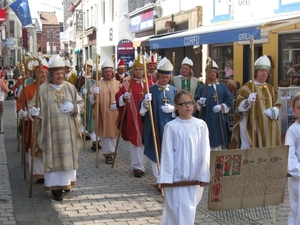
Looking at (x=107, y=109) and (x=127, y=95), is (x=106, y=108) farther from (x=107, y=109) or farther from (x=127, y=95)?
(x=127, y=95)

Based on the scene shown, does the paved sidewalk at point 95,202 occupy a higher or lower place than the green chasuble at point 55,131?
lower

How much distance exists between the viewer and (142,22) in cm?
2583

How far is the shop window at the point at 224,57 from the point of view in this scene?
15539 millimetres

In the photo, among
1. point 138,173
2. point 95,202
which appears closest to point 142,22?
point 138,173

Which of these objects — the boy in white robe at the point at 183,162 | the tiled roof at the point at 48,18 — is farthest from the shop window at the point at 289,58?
the tiled roof at the point at 48,18

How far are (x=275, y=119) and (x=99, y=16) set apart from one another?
2976 cm

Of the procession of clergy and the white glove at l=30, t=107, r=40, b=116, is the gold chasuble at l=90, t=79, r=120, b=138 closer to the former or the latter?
the procession of clergy

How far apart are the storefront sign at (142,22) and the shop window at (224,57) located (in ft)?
24.0

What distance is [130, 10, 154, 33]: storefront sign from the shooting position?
2406 centimetres

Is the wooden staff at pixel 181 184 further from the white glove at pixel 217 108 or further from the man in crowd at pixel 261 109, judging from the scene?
the white glove at pixel 217 108

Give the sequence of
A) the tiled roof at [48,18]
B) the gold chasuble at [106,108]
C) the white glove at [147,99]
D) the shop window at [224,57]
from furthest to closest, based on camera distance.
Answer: the tiled roof at [48,18] → the shop window at [224,57] → the gold chasuble at [106,108] → the white glove at [147,99]

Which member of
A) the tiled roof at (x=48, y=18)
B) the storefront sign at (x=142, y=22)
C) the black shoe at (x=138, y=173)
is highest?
the tiled roof at (x=48, y=18)

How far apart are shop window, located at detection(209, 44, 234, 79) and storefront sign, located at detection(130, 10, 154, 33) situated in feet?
24.0

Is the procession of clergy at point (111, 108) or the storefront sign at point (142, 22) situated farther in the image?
the storefront sign at point (142, 22)
